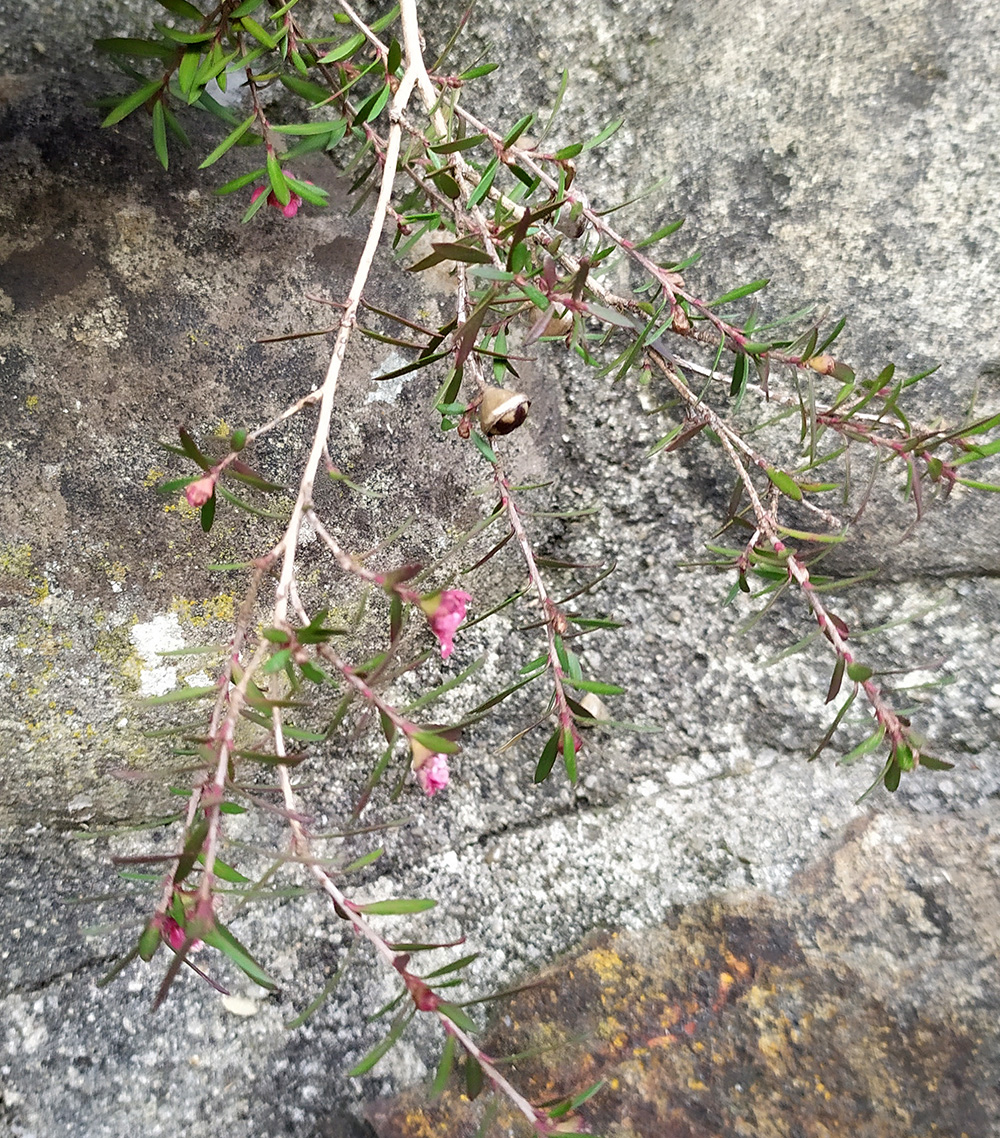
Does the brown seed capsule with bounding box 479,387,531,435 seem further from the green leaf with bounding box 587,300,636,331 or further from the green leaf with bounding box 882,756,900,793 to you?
the green leaf with bounding box 882,756,900,793

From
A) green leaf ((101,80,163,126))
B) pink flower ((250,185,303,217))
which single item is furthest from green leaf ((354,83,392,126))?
green leaf ((101,80,163,126))

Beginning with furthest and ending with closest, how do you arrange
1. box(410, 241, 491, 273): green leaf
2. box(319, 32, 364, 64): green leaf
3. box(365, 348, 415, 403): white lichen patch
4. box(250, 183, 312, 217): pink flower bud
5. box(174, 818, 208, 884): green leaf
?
1. box(365, 348, 415, 403): white lichen patch
2. box(250, 183, 312, 217): pink flower bud
3. box(319, 32, 364, 64): green leaf
4. box(410, 241, 491, 273): green leaf
5. box(174, 818, 208, 884): green leaf

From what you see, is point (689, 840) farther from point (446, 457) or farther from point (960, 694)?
point (446, 457)

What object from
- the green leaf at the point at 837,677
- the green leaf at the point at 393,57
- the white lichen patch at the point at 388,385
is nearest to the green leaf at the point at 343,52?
the green leaf at the point at 393,57

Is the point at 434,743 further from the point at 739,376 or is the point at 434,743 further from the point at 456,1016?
the point at 739,376

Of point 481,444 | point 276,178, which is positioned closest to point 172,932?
point 481,444

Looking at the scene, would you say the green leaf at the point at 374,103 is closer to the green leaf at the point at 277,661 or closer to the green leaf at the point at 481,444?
the green leaf at the point at 481,444
